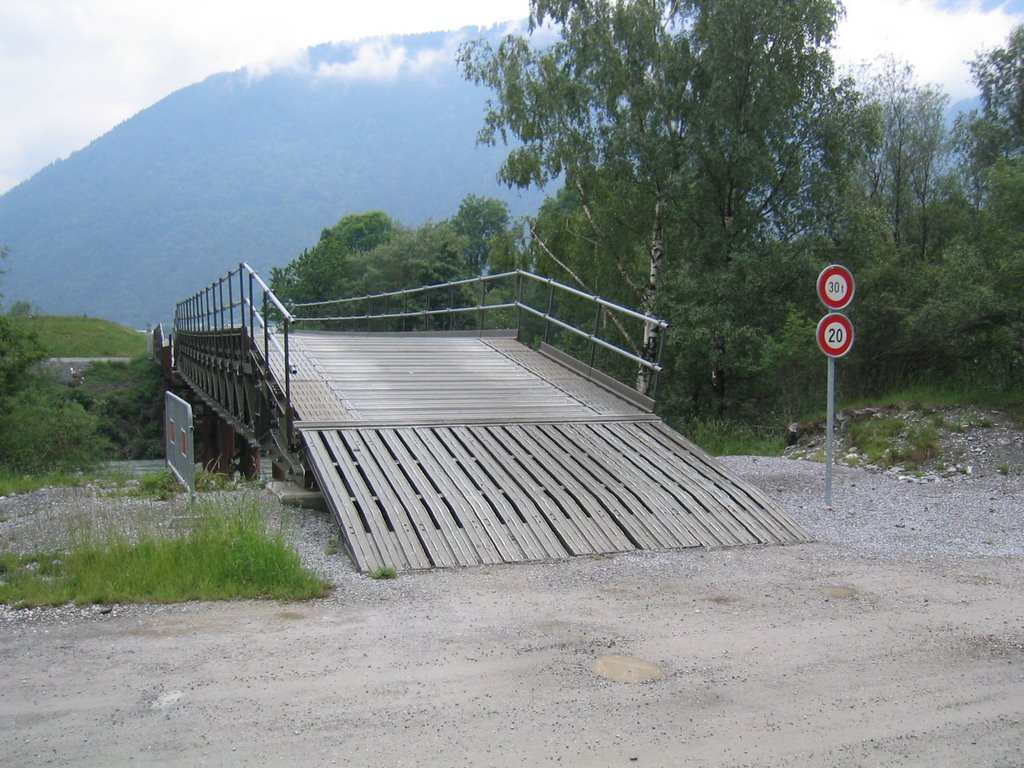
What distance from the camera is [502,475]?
8344 millimetres

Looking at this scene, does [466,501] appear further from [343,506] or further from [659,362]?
[659,362]

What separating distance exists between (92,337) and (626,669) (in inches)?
2639

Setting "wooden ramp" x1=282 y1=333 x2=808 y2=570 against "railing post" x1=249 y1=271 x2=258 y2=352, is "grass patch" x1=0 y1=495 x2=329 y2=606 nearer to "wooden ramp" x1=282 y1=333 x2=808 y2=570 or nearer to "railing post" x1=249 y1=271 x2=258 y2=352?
"wooden ramp" x1=282 y1=333 x2=808 y2=570

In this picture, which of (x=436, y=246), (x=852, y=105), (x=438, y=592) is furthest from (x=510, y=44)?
(x=436, y=246)

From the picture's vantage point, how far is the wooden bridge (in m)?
7.32

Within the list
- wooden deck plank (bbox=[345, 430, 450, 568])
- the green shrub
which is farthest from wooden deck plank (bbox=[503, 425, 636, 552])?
the green shrub

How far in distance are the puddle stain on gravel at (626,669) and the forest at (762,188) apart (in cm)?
1144

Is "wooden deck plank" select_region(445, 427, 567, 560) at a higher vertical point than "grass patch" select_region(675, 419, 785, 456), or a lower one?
higher

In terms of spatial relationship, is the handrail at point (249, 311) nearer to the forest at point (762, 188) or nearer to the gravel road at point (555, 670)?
the gravel road at point (555, 670)

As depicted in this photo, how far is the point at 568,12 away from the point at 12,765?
22.0m

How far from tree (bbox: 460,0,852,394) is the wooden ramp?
8.92 metres

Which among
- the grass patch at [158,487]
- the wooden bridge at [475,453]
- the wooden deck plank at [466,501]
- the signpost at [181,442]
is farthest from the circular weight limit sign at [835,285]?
the grass patch at [158,487]

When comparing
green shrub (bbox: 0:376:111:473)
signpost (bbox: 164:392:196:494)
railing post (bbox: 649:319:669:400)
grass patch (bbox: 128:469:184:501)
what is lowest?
green shrub (bbox: 0:376:111:473)

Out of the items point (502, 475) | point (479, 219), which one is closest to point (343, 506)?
point (502, 475)
